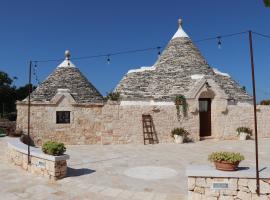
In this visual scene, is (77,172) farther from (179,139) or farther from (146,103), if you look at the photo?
(146,103)

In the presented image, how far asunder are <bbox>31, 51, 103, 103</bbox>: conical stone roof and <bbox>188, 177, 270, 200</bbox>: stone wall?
1148 cm

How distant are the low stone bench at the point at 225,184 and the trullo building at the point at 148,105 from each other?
386 inches

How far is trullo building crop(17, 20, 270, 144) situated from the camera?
15.3m

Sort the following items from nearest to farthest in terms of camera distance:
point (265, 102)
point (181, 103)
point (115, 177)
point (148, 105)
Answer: point (115, 177)
point (148, 105)
point (181, 103)
point (265, 102)

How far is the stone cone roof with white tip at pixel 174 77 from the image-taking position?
56.0 ft

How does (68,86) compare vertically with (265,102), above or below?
above

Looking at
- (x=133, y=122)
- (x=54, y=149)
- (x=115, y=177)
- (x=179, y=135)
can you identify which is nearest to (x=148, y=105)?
(x=133, y=122)

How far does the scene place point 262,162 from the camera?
10.0 meters

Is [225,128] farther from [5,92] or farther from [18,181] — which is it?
[5,92]

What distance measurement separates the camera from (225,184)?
5.58 meters

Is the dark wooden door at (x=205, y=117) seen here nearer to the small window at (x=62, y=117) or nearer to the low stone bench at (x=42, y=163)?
the small window at (x=62, y=117)

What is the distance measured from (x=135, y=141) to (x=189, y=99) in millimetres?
3812

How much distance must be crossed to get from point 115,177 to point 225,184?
3.35m

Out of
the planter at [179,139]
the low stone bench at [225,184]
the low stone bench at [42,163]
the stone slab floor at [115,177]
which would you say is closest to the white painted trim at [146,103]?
the planter at [179,139]
